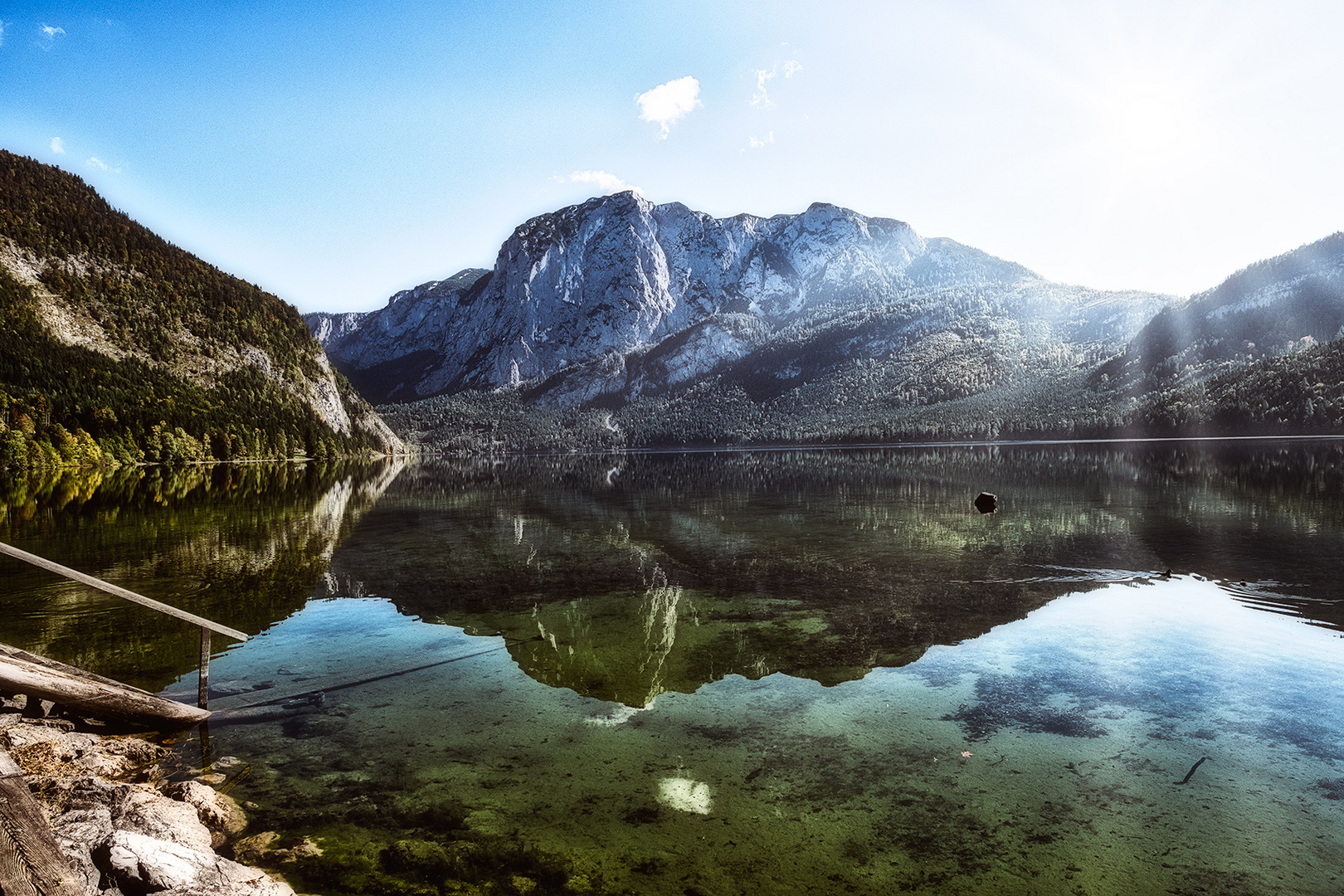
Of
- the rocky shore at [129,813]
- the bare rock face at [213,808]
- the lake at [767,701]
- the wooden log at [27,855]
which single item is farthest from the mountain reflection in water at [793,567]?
the wooden log at [27,855]

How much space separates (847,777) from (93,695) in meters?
10.9

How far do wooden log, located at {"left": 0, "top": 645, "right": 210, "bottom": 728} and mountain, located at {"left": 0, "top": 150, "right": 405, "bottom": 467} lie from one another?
107 meters

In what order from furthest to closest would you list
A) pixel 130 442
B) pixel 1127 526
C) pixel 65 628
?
pixel 130 442 < pixel 1127 526 < pixel 65 628

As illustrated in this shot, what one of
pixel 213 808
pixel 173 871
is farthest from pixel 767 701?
pixel 173 871

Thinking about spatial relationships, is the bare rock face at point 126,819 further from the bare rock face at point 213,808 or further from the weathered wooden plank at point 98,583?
the weathered wooden plank at point 98,583

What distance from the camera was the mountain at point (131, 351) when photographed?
107000 millimetres

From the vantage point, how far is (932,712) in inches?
448

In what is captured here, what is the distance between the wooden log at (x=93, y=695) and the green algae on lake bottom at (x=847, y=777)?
82cm

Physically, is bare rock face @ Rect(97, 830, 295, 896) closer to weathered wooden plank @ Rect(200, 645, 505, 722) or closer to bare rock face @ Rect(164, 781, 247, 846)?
bare rock face @ Rect(164, 781, 247, 846)

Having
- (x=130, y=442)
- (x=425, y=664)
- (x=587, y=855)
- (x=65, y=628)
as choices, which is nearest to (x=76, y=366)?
(x=130, y=442)

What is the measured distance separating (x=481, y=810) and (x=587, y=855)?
1.70 meters

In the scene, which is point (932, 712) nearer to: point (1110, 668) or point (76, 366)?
point (1110, 668)

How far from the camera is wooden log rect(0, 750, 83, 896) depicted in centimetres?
481

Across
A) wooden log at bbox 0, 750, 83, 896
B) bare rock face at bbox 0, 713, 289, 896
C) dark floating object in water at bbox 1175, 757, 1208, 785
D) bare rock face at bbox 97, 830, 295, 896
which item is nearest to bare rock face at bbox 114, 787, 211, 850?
bare rock face at bbox 0, 713, 289, 896
